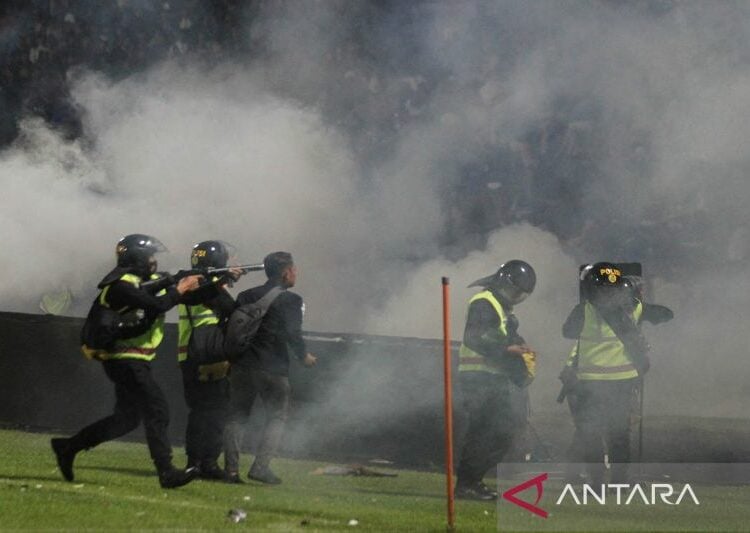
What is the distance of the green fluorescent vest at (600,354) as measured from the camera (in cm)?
1102

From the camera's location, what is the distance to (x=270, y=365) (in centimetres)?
1148

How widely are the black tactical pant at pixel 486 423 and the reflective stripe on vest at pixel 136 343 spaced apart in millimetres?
2031

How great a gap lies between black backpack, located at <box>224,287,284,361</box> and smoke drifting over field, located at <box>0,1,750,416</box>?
7980 mm

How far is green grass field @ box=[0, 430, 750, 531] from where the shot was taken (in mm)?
8930

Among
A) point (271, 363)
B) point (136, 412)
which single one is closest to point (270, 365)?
point (271, 363)

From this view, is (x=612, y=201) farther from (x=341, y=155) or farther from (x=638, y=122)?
(x=341, y=155)

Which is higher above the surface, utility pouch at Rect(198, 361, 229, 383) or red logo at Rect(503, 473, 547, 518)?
utility pouch at Rect(198, 361, 229, 383)

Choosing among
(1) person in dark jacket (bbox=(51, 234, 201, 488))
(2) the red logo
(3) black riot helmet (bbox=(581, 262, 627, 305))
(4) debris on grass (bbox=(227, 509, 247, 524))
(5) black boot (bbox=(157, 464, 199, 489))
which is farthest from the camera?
(3) black riot helmet (bbox=(581, 262, 627, 305))

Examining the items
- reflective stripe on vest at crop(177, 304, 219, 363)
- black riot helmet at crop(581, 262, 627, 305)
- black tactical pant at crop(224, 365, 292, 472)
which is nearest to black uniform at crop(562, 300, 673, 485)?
black riot helmet at crop(581, 262, 627, 305)

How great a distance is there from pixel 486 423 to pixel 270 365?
1.64 m

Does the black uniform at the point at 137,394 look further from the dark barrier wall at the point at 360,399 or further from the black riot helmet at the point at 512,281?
the dark barrier wall at the point at 360,399

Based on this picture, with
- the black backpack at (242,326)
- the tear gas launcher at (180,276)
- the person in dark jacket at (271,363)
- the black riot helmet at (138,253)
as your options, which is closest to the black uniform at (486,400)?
the person in dark jacket at (271,363)

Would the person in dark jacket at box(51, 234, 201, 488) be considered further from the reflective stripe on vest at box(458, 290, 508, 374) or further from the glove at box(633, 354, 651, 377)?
the glove at box(633, 354, 651, 377)

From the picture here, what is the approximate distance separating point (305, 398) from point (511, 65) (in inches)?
295
